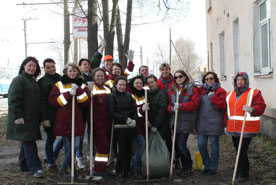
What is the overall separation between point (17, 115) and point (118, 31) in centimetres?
743

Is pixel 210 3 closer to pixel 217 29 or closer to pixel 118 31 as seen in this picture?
pixel 217 29

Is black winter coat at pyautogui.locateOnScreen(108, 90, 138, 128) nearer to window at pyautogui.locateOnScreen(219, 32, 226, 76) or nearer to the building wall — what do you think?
the building wall

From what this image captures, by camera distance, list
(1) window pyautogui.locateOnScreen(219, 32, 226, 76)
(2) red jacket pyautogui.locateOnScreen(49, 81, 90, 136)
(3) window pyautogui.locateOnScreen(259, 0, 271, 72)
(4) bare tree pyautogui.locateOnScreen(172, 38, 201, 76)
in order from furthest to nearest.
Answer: (4) bare tree pyautogui.locateOnScreen(172, 38, 201, 76) < (1) window pyautogui.locateOnScreen(219, 32, 226, 76) < (3) window pyautogui.locateOnScreen(259, 0, 271, 72) < (2) red jacket pyautogui.locateOnScreen(49, 81, 90, 136)

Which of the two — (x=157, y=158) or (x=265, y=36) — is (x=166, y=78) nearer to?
(x=157, y=158)

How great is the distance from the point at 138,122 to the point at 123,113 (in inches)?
14.9

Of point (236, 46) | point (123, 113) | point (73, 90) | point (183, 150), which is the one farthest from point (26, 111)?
point (236, 46)

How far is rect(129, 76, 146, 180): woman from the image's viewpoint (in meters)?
5.84

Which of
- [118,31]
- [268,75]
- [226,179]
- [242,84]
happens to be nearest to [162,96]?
[242,84]

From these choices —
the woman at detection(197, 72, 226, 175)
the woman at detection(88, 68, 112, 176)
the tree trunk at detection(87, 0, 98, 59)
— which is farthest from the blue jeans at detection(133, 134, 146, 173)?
the tree trunk at detection(87, 0, 98, 59)

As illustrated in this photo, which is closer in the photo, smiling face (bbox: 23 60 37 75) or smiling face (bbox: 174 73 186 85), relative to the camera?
smiling face (bbox: 23 60 37 75)

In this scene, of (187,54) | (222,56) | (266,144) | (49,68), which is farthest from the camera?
(187,54)

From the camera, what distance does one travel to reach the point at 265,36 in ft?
29.3

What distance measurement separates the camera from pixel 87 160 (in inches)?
273

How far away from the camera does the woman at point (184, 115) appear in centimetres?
572
